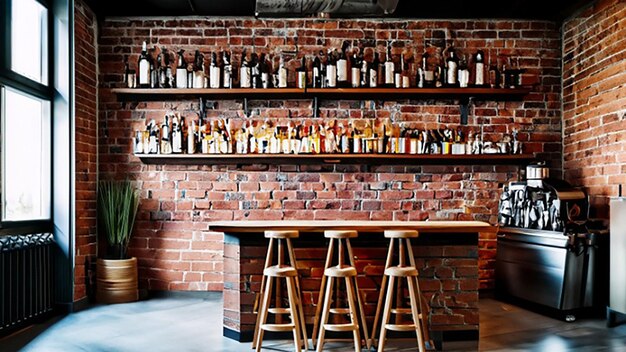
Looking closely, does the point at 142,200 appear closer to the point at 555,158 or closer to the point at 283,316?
the point at 283,316

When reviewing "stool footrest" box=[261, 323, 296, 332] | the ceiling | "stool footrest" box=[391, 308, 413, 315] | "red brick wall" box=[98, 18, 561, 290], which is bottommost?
"stool footrest" box=[261, 323, 296, 332]

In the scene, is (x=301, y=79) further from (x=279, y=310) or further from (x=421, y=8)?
(x=279, y=310)

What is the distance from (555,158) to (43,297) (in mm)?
4950

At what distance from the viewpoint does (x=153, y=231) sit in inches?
234

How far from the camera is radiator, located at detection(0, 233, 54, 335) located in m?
4.28

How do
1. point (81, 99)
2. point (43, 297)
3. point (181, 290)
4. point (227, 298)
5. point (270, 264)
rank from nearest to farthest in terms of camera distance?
1. point (270, 264)
2. point (227, 298)
3. point (43, 297)
4. point (81, 99)
5. point (181, 290)

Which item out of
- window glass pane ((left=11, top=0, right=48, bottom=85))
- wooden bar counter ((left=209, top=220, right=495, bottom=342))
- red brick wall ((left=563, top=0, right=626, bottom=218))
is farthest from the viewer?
red brick wall ((left=563, top=0, right=626, bottom=218))

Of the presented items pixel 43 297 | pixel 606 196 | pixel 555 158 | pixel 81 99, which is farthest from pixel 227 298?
pixel 555 158

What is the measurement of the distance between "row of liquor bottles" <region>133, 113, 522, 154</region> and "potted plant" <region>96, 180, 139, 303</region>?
479mm

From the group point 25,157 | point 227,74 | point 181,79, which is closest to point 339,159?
point 227,74

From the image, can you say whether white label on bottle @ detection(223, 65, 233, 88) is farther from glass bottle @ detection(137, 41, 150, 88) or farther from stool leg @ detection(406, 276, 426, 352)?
stool leg @ detection(406, 276, 426, 352)

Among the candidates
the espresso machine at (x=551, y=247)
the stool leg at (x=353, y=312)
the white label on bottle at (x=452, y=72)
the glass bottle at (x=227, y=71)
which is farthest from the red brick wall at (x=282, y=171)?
the stool leg at (x=353, y=312)

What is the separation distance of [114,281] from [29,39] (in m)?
2.25

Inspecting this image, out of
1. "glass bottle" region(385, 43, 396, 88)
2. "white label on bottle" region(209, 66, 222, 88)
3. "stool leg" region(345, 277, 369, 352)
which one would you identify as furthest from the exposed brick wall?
"glass bottle" region(385, 43, 396, 88)
